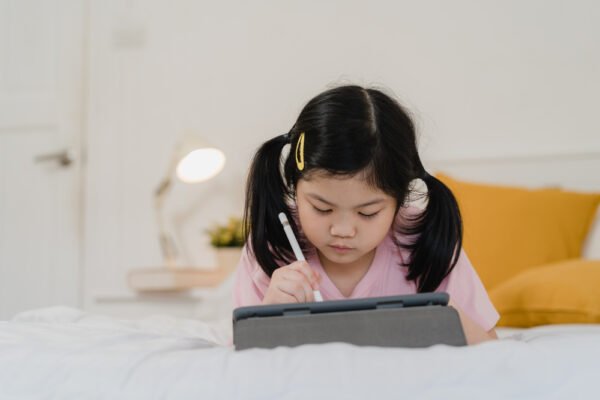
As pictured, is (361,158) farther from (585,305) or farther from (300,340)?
(585,305)

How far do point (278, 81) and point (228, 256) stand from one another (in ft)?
2.10

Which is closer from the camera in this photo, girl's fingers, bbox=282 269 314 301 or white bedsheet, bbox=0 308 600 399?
white bedsheet, bbox=0 308 600 399

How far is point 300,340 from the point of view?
0.77 meters

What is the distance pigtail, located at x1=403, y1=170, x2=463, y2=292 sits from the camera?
48.8 inches

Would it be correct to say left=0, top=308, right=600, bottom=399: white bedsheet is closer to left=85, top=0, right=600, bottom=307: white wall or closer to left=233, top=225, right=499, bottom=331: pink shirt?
left=233, top=225, right=499, bottom=331: pink shirt

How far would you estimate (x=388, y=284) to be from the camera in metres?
1.30

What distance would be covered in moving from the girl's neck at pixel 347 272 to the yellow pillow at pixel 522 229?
802 millimetres

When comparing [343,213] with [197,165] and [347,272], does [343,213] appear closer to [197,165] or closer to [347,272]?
[347,272]

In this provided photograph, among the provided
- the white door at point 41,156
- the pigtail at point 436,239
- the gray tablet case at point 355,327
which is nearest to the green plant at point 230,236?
the white door at point 41,156

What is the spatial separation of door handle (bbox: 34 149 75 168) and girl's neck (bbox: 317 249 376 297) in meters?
1.86

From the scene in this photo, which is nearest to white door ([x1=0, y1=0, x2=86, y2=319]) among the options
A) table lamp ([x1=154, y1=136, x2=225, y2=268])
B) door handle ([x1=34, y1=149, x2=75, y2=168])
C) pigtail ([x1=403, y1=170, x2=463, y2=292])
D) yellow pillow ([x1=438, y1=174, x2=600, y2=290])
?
door handle ([x1=34, y1=149, x2=75, y2=168])

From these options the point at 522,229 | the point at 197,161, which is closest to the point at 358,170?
the point at 522,229

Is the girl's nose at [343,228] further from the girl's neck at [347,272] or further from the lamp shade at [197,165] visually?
the lamp shade at [197,165]

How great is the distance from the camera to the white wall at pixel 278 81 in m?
2.44
